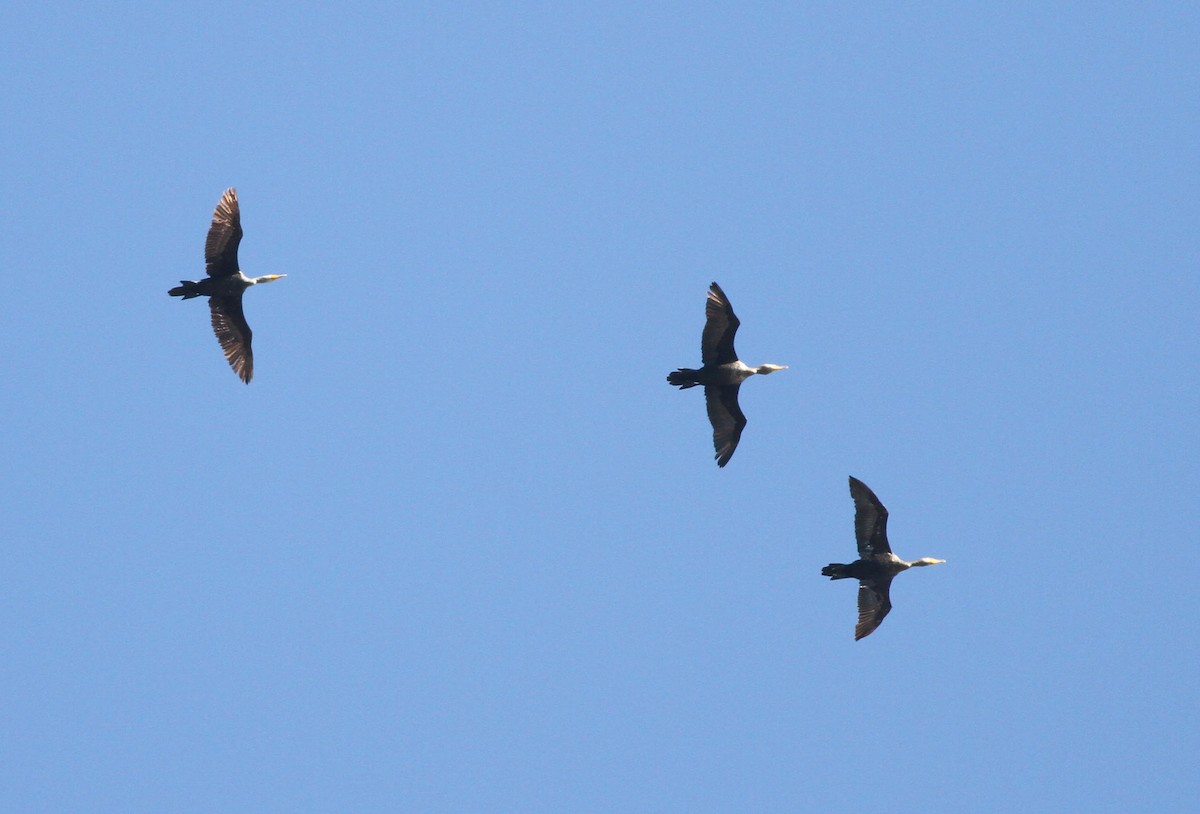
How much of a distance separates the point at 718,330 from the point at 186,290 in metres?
15.4

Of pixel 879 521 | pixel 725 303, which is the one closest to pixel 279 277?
pixel 725 303

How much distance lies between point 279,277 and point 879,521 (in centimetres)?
1932

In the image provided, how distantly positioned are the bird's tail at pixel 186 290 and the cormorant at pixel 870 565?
1963 centimetres

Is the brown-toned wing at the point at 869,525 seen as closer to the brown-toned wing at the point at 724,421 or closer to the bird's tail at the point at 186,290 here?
the brown-toned wing at the point at 724,421

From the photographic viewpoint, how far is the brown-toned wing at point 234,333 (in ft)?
160

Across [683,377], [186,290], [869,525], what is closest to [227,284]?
[186,290]

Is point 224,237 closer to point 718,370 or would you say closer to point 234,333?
point 234,333

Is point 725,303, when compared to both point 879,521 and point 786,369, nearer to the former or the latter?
point 786,369

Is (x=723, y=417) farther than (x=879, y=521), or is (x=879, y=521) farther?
(x=723, y=417)

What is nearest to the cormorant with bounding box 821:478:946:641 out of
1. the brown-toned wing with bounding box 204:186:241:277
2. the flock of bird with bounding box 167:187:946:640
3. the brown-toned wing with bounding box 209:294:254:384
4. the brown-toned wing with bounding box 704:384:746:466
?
the flock of bird with bounding box 167:187:946:640

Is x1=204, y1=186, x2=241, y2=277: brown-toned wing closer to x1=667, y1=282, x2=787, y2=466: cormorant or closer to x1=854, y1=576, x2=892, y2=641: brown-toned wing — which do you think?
x1=667, y1=282, x2=787, y2=466: cormorant

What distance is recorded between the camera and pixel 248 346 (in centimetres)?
4969

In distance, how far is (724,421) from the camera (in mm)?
48094

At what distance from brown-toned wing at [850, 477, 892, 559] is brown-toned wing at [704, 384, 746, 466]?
471cm
